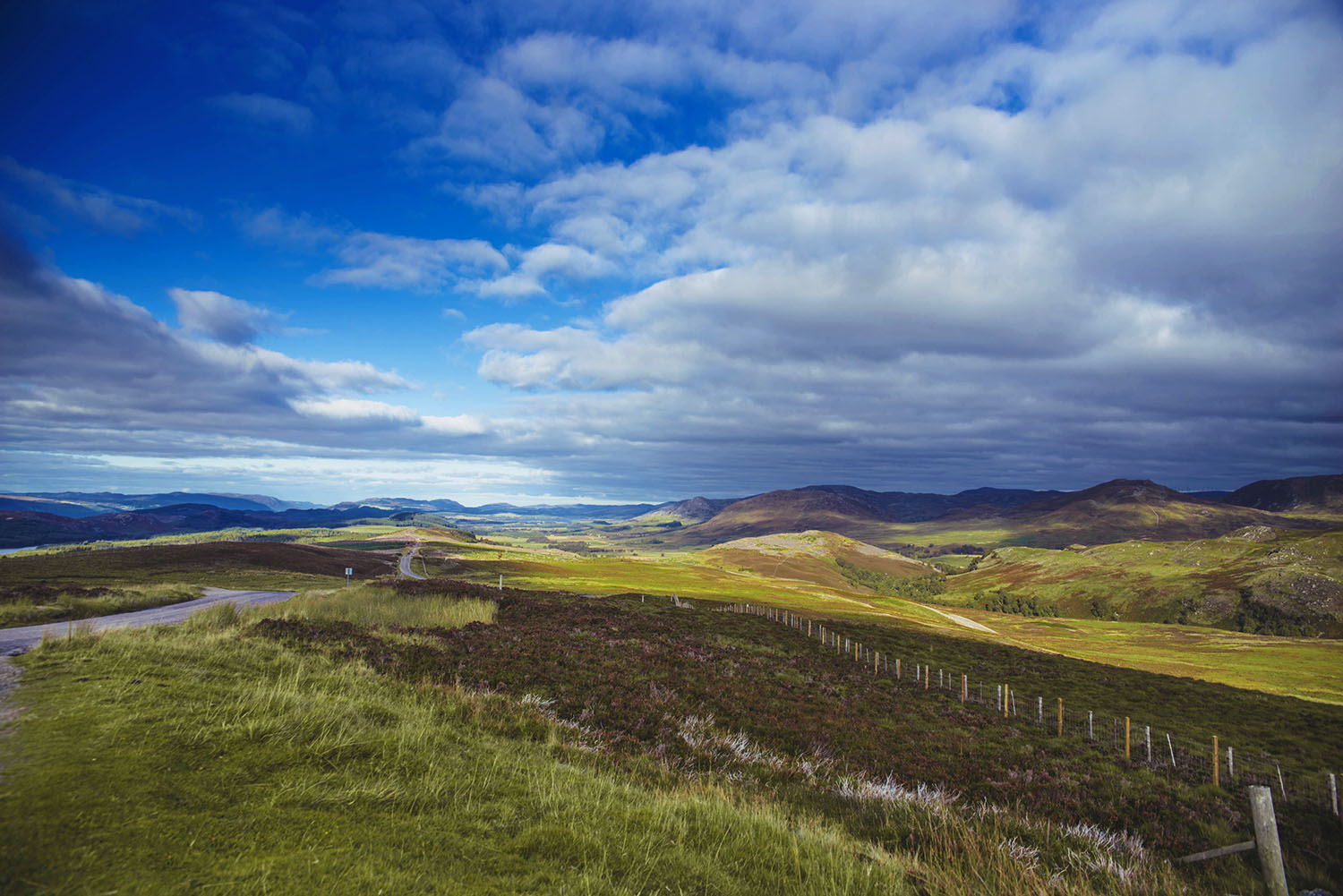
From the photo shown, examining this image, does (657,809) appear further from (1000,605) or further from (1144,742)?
(1000,605)

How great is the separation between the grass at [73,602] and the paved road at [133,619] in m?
0.83

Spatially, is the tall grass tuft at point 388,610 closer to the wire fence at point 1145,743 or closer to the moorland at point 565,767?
the moorland at point 565,767

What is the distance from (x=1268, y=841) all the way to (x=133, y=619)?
34646 millimetres

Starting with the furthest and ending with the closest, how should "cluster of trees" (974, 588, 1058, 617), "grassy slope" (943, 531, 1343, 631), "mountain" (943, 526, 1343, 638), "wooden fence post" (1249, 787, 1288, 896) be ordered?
1. "cluster of trees" (974, 588, 1058, 617)
2. "grassy slope" (943, 531, 1343, 631)
3. "mountain" (943, 526, 1343, 638)
4. "wooden fence post" (1249, 787, 1288, 896)

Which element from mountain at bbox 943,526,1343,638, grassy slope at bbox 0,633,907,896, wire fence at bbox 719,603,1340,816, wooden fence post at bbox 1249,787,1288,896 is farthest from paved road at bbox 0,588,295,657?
mountain at bbox 943,526,1343,638

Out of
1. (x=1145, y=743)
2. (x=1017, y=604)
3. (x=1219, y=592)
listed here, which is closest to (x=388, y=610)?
(x=1145, y=743)

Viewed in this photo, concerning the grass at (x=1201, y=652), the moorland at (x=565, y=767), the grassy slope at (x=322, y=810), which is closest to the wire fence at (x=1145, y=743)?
the moorland at (x=565, y=767)

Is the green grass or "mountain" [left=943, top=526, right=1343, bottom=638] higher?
the green grass

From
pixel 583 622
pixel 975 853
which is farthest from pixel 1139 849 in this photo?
pixel 583 622

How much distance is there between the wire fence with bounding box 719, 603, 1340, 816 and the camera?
19.4 m

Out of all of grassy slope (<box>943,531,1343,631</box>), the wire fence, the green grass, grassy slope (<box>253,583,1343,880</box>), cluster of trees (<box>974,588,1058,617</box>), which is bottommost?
cluster of trees (<box>974,588,1058,617</box>)

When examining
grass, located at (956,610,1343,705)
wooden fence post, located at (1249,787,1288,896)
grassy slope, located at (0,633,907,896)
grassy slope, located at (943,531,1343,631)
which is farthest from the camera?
grassy slope, located at (943,531,1343,631)

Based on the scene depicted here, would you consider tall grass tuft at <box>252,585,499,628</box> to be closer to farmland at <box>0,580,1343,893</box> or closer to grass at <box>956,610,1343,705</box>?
farmland at <box>0,580,1343,893</box>

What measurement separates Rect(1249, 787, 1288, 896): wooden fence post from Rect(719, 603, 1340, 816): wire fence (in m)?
10.00
